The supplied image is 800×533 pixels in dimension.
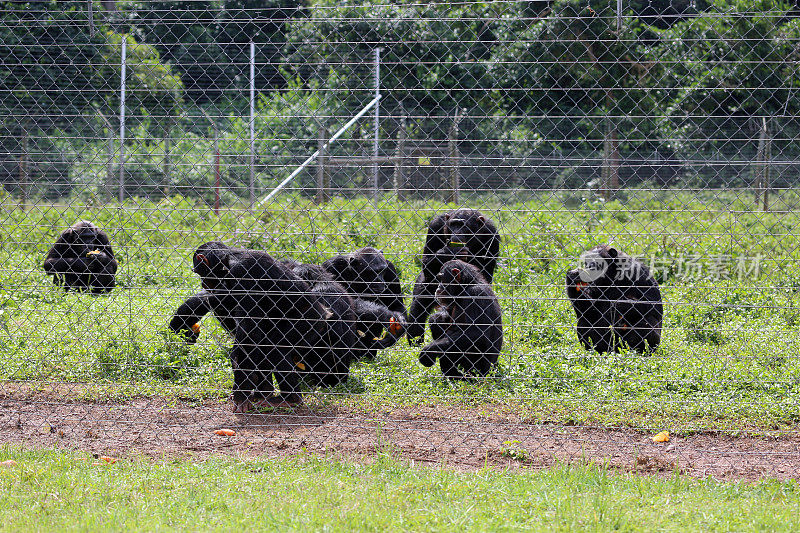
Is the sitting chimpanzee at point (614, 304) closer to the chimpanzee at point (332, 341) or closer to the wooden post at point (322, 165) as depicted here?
the chimpanzee at point (332, 341)

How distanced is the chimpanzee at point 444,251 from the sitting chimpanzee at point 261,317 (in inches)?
77.2

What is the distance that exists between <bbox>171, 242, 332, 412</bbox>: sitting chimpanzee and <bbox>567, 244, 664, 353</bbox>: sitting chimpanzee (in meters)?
2.59

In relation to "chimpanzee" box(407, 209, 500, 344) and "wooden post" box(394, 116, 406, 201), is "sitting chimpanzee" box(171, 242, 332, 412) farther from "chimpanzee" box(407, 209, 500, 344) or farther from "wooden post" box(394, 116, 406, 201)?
"chimpanzee" box(407, 209, 500, 344)

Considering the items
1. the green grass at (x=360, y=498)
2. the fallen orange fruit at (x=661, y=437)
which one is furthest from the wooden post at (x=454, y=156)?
the fallen orange fruit at (x=661, y=437)

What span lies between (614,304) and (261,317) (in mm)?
3232

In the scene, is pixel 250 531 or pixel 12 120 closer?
pixel 250 531

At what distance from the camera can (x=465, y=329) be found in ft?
20.0

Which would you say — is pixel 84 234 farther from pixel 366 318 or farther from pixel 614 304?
pixel 614 304

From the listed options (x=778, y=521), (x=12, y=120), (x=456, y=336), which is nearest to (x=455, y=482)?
(x=778, y=521)

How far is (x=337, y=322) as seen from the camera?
5.89 meters

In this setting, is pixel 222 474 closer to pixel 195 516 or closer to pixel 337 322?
pixel 195 516

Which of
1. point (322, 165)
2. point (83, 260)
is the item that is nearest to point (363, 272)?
point (322, 165)

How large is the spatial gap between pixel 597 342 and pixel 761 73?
568cm

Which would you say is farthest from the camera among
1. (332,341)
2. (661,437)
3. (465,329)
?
(465,329)
